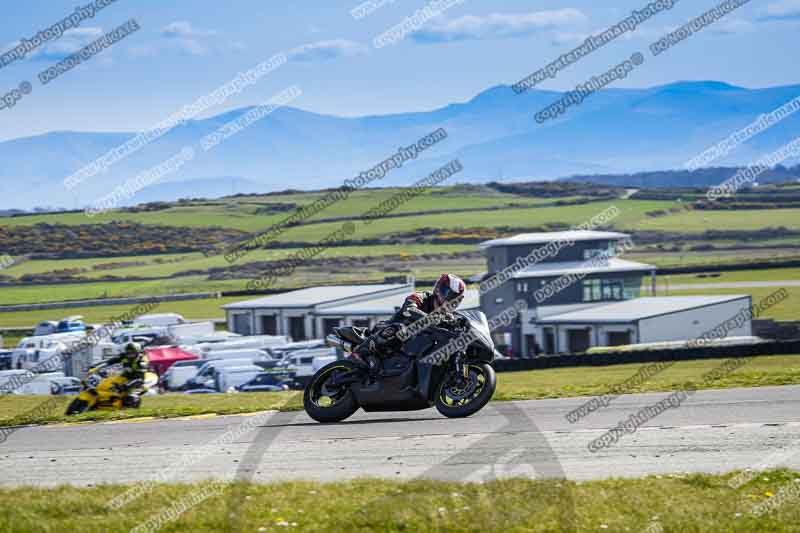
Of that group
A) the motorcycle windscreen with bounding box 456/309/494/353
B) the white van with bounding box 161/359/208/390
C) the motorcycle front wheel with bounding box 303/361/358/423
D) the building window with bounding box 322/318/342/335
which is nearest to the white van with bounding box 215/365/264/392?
the white van with bounding box 161/359/208/390

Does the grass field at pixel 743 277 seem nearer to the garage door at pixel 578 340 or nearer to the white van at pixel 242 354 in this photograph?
the garage door at pixel 578 340

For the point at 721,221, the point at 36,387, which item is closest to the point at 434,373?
the point at 36,387

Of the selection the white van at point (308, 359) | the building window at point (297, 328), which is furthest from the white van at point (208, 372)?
the building window at point (297, 328)

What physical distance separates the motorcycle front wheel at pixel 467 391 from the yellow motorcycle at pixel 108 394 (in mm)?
7460

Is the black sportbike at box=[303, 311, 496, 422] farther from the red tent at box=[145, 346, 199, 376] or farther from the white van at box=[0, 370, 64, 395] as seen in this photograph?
the red tent at box=[145, 346, 199, 376]

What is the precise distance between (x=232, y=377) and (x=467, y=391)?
26.0m

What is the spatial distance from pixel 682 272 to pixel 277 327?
41431 millimetres

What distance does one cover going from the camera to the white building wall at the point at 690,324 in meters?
49.3

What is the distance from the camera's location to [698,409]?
1313cm

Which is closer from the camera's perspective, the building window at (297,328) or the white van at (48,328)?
the white van at (48,328)

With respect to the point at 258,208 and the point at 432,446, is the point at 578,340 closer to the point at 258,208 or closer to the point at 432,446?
the point at 432,446

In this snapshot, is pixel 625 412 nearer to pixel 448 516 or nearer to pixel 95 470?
pixel 448 516

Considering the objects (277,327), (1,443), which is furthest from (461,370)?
(277,327)

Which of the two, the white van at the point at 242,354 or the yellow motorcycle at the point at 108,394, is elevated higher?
the yellow motorcycle at the point at 108,394
